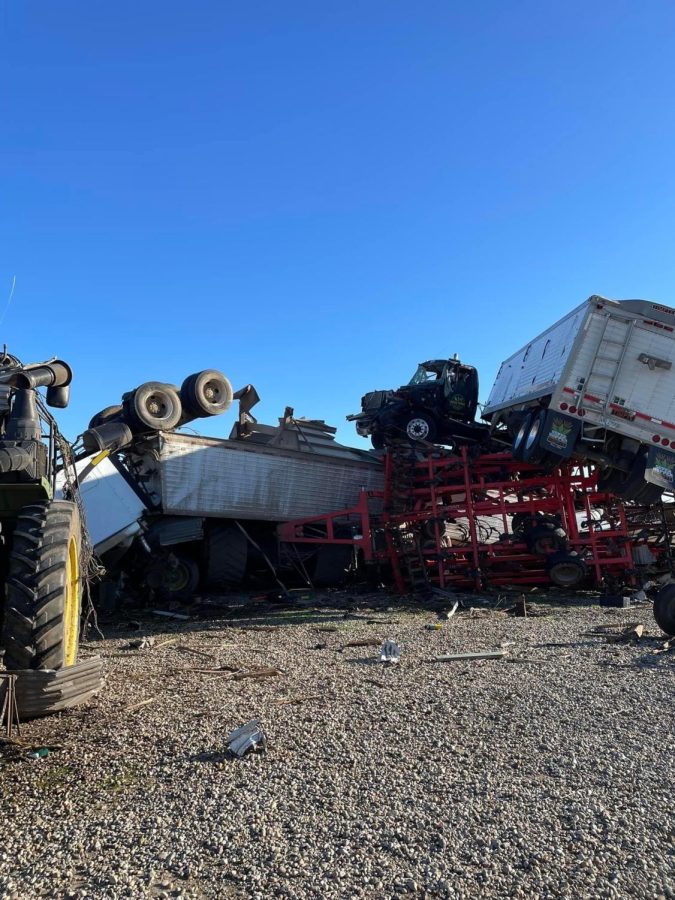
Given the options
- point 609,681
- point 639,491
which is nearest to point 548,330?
point 639,491

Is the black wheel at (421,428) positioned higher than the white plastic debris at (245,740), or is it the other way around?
the black wheel at (421,428)

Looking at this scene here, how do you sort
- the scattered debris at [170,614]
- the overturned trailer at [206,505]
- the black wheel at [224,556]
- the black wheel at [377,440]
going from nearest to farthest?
1. the scattered debris at [170,614]
2. the overturned trailer at [206,505]
3. the black wheel at [224,556]
4. the black wheel at [377,440]

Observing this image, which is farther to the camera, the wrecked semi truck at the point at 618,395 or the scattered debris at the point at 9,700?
the wrecked semi truck at the point at 618,395

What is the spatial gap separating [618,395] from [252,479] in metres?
7.40

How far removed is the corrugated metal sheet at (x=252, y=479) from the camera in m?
12.5

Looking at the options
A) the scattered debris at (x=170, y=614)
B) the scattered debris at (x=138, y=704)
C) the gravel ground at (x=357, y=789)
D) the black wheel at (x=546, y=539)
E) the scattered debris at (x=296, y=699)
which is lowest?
the gravel ground at (x=357, y=789)

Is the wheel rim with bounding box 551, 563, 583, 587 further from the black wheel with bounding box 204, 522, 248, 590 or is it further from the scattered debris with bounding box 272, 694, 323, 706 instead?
the scattered debris with bounding box 272, 694, 323, 706

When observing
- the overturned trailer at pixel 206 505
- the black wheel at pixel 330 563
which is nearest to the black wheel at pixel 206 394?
the overturned trailer at pixel 206 505

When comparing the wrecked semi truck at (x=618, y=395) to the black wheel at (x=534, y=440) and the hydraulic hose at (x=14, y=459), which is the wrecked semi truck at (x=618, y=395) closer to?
the black wheel at (x=534, y=440)

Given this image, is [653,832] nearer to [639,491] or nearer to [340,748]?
[340,748]

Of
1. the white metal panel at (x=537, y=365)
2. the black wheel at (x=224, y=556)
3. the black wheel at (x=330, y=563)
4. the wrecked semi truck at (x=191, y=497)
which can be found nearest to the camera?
the white metal panel at (x=537, y=365)

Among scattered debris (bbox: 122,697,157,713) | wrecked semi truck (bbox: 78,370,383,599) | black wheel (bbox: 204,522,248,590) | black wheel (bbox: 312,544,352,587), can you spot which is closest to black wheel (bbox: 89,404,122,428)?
wrecked semi truck (bbox: 78,370,383,599)

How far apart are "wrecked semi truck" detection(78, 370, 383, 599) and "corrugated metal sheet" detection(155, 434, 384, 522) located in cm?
2

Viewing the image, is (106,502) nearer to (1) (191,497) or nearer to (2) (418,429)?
(1) (191,497)
